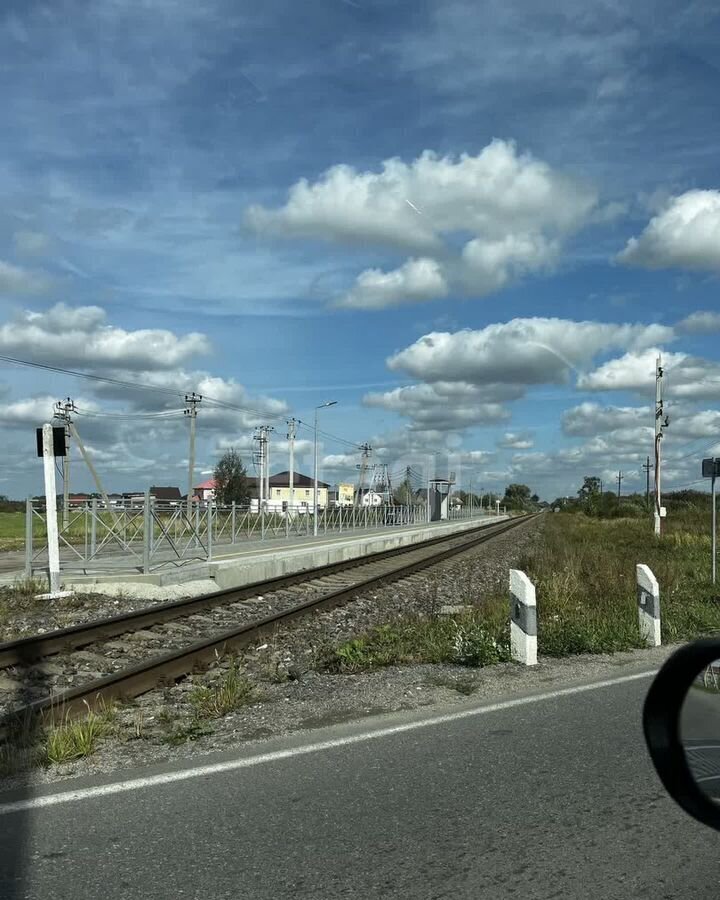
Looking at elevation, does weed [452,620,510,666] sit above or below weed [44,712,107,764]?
above

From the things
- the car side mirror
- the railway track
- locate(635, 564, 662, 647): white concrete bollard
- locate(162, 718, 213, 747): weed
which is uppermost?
the car side mirror

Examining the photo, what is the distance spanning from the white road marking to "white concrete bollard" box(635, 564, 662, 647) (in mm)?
2540

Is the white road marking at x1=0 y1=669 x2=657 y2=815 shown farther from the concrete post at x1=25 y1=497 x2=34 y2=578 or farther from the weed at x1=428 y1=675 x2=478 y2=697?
the concrete post at x1=25 y1=497 x2=34 y2=578

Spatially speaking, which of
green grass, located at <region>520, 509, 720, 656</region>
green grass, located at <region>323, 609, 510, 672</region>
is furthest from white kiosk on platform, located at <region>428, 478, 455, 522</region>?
green grass, located at <region>323, 609, 510, 672</region>

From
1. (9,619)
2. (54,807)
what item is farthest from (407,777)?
(9,619)

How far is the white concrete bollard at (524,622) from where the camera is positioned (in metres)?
9.12

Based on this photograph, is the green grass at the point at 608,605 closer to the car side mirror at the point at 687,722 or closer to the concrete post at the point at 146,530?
the car side mirror at the point at 687,722

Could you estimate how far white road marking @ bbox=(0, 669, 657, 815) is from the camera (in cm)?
523

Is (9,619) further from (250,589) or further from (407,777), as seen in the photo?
(407,777)

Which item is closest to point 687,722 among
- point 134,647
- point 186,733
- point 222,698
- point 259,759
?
point 259,759

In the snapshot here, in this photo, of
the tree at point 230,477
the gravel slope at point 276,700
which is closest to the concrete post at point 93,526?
the gravel slope at point 276,700

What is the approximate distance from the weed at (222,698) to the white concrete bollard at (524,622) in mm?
2823

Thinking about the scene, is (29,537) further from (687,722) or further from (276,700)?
(687,722)

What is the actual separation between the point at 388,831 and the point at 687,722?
220 centimetres
